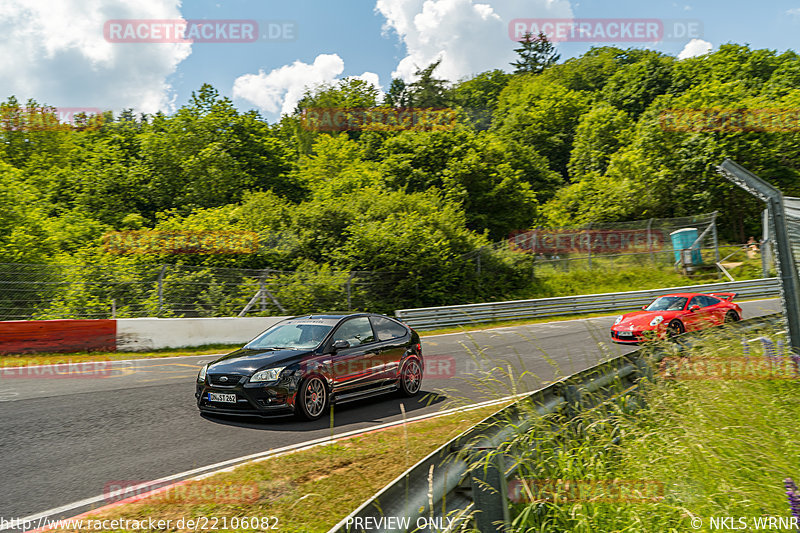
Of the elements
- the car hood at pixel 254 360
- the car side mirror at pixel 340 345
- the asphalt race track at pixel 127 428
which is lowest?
the asphalt race track at pixel 127 428

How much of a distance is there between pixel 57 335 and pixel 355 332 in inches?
391

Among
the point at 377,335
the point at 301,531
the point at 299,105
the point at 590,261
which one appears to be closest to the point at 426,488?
the point at 301,531

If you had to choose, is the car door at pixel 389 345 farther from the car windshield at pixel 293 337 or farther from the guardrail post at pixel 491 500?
the guardrail post at pixel 491 500

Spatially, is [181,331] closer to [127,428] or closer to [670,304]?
[127,428]

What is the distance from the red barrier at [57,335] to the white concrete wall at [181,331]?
37 cm

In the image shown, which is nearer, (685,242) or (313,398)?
(313,398)

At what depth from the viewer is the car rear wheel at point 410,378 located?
9953 millimetres

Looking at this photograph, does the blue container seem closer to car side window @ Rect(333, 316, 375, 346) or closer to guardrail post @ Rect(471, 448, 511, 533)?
car side window @ Rect(333, 316, 375, 346)

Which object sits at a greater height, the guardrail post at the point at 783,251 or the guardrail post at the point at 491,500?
the guardrail post at the point at 783,251

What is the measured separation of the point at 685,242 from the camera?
3216 centimetres

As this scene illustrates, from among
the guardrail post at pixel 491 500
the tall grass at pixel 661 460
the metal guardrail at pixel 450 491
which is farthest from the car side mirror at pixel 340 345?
the guardrail post at pixel 491 500

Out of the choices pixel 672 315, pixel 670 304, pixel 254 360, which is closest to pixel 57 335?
pixel 254 360

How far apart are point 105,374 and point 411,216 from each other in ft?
58.7

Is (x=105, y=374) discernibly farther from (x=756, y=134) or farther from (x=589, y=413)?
(x=756, y=134)
